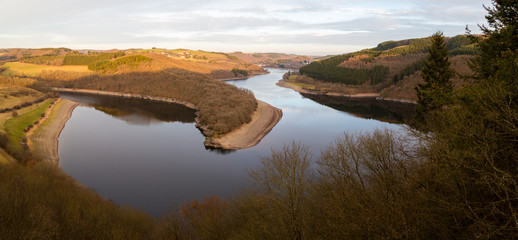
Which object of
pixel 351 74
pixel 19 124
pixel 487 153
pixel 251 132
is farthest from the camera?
pixel 351 74

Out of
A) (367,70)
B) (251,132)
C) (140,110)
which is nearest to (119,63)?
(140,110)

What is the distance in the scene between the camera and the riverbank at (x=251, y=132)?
42344mm

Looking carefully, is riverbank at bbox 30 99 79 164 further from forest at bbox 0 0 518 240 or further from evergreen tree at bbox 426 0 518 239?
evergreen tree at bbox 426 0 518 239

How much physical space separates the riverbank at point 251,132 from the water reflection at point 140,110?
642 inches

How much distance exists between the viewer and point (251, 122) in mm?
55281

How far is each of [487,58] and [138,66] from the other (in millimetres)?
123147

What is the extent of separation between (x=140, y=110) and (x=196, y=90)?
63.3 feet

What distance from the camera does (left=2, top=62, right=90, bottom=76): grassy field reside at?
12106 cm

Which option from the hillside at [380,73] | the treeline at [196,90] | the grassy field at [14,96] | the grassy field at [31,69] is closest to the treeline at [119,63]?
the grassy field at [31,69]

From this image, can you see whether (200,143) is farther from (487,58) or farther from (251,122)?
(487,58)

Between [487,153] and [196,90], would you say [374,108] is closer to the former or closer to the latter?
[196,90]

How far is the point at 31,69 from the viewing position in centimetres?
12475

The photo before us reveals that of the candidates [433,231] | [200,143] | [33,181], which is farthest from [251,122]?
[433,231]

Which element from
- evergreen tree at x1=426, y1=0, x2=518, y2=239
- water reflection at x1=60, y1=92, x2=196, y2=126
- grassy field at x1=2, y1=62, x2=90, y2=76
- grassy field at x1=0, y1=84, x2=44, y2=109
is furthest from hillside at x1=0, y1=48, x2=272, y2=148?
evergreen tree at x1=426, y1=0, x2=518, y2=239
